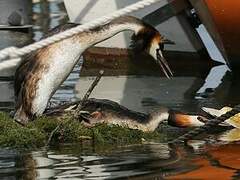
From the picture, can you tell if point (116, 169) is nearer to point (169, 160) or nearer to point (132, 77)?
point (169, 160)

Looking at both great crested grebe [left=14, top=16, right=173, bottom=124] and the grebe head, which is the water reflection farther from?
the grebe head

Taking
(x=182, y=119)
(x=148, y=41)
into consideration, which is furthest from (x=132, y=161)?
(x=148, y=41)

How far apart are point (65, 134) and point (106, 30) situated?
1.37 metres

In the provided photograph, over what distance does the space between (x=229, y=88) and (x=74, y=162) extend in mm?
5393

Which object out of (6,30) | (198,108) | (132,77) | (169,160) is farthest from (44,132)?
(6,30)

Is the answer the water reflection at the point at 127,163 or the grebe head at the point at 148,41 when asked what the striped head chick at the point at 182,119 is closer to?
the grebe head at the point at 148,41

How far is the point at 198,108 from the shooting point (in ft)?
32.6

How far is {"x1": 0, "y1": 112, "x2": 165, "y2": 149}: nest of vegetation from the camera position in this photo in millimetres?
7492

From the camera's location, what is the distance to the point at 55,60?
27.6ft

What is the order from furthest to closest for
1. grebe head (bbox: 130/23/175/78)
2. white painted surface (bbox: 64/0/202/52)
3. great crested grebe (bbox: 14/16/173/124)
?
1. white painted surface (bbox: 64/0/202/52)
2. grebe head (bbox: 130/23/175/78)
3. great crested grebe (bbox: 14/16/173/124)

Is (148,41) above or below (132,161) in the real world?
above

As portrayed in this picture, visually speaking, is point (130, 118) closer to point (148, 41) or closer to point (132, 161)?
point (148, 41)

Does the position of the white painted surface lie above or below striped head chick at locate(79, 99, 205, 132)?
above

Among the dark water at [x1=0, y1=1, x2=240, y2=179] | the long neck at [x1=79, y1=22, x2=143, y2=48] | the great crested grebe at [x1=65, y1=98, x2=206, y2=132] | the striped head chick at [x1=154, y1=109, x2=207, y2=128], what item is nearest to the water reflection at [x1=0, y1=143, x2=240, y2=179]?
the dark water at [x1=0, y1=1, x2=240, y2=179]
